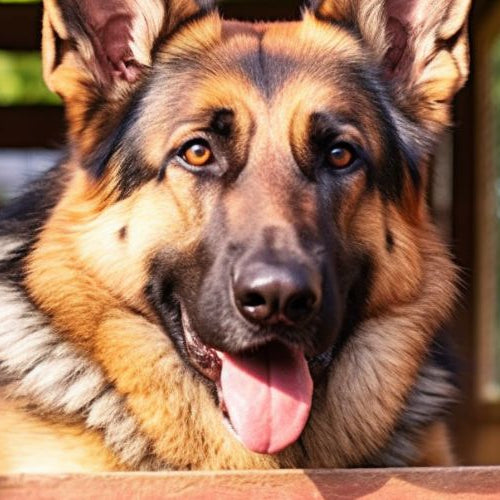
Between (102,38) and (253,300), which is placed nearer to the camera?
(253,300)

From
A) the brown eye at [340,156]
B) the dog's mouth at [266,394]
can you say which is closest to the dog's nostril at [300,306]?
the dog's mouth at [266,394]

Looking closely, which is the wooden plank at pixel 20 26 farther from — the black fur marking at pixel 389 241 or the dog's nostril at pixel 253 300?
the dog's nostril at pixel 253 300

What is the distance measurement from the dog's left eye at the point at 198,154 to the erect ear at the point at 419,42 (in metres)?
0.70

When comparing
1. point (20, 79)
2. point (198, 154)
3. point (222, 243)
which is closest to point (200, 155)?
point (198, 154)

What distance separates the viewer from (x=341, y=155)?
3100 millimetres

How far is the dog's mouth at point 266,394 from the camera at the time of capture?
9.09 feet

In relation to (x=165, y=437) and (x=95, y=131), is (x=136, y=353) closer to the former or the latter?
(x=165, y=437)

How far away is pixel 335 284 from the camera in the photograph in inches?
112

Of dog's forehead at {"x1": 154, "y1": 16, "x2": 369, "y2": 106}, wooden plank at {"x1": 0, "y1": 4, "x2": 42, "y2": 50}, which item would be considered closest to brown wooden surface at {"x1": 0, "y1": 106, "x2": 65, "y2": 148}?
wooden plank at {"x1": 0, "y1": 4, "x2": 42, "y2": 50}

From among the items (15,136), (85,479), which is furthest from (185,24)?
(15,136)

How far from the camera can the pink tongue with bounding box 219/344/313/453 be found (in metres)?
2.77

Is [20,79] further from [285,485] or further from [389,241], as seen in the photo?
[285,485]

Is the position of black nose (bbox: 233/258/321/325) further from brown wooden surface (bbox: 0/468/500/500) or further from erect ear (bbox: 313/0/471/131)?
erect ear (bbox: 313/0/471/131)

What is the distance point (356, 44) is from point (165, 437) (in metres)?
1.36
